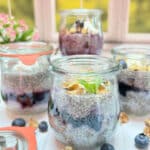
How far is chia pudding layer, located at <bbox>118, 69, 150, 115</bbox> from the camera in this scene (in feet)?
2.07

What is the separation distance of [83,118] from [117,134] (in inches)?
4.8

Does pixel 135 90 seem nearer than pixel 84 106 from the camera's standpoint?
No

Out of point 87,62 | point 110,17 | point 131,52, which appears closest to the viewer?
point 87,62

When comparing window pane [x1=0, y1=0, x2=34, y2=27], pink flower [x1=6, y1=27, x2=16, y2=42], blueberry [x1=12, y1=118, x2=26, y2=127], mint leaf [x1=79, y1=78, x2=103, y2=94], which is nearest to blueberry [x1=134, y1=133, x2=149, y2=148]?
mint leaf [x1=79, y1=78, x2=103, y2=94]

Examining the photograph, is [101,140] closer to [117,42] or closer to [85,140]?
[85,140]

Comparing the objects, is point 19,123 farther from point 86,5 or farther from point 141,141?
point 86,5

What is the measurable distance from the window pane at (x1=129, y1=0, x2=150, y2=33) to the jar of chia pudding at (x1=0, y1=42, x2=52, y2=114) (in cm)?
71

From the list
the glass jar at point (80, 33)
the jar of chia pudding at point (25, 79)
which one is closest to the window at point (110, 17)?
the glass jar at point (80, 33)

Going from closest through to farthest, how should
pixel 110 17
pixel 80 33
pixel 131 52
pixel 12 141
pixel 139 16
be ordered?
pixel 12 141 → pixel 131 52 → pixel 80 33 → pixel 110 17 → pixel 139 16

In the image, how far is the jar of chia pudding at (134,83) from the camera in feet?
2.07

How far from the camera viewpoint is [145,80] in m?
0.63

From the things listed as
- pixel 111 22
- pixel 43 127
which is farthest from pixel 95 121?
pixel 111 22

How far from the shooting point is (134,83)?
2.08ft

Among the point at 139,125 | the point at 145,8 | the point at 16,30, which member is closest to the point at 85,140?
the point at 139,125
